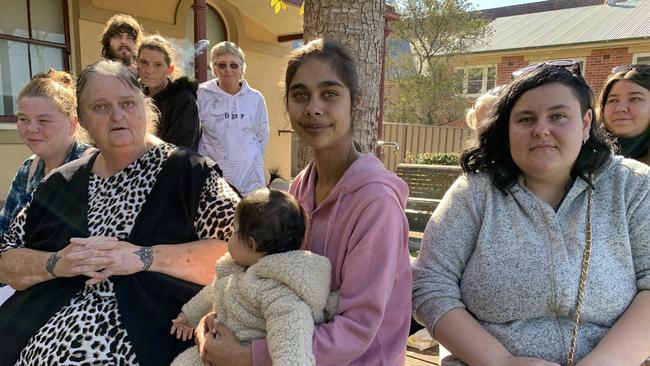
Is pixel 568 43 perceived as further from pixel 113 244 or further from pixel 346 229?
pixel 113 244

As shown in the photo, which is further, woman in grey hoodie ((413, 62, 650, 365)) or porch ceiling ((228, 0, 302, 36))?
porch ceiling ((228, 0, 302, 36))

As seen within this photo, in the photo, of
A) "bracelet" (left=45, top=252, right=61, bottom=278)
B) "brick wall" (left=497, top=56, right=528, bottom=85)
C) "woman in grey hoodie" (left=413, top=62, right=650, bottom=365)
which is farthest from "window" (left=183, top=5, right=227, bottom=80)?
"brick wall" (left=497, top=56, right=528, bottom=85)

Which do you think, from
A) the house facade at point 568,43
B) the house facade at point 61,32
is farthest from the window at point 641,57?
the house facade at point 61,32

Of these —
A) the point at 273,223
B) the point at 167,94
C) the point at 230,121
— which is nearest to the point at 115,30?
the point at 167,94

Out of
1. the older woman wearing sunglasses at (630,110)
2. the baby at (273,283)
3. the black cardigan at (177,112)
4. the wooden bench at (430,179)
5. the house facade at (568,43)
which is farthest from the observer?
the house facade at (568,43)

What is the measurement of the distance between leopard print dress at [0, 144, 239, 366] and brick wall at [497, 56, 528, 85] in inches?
691

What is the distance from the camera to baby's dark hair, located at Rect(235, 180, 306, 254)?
151 cm

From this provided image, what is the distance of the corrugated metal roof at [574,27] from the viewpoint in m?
15.8

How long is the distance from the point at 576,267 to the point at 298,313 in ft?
3.16

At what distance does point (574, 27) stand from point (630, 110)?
18.1 m

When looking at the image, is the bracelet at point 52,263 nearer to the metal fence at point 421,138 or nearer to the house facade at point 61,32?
the house facade at point 61,32

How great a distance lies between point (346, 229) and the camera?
1481 millimetres

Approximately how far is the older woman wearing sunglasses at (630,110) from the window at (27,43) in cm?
609

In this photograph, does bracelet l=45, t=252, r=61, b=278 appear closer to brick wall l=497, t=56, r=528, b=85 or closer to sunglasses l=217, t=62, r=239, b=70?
sunglasses l=217, t=62, r=239, b=70
